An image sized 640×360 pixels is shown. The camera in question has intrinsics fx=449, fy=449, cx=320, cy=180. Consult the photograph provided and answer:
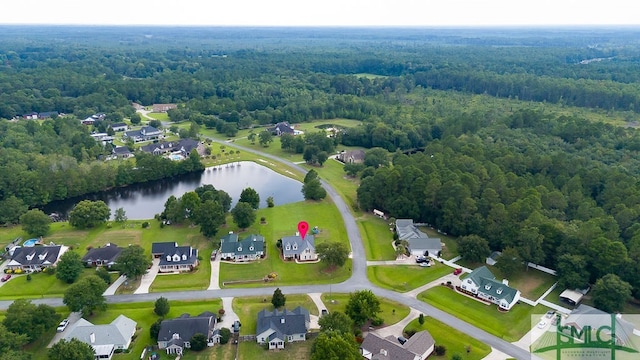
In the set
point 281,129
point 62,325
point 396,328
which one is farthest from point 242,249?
point 281,129

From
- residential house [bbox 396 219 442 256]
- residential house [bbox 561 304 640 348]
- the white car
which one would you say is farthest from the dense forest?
the white car

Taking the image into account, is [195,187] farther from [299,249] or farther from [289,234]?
[299,249]

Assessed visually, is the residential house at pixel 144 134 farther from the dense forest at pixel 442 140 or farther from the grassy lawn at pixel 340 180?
the grassy lawn at pixel 340 180

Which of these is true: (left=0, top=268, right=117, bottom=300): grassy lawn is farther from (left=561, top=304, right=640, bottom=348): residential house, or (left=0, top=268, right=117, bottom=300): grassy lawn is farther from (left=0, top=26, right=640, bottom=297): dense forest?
(left=561, top=304, right=640, bottom=348): residential house

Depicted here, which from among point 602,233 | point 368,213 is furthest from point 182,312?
point 602,233

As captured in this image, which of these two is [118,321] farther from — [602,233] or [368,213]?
[602,233]

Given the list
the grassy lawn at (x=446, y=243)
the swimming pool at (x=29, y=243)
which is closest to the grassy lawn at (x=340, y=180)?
the grassy lawn at (x=446, y=243)
